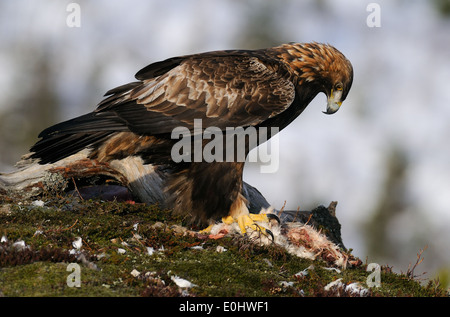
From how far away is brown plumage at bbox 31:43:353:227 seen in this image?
256 inches

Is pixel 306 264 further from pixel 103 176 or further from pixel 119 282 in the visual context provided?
pixel 103 176

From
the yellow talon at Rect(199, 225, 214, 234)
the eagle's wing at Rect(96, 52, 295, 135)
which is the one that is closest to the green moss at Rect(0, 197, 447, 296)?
the yellow talon at Rect(199, 225, 214, 234)

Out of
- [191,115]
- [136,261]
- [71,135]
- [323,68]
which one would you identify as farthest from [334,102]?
[136,261]

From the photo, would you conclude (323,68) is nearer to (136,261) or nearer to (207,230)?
(207,230)

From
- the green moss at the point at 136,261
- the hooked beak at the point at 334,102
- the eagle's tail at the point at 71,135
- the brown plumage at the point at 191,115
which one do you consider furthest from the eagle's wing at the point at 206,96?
the green moss at the point at 136,261

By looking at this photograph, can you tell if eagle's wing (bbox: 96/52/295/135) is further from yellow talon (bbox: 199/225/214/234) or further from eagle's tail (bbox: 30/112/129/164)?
yellow talon (bbox: 199/225/214/234)

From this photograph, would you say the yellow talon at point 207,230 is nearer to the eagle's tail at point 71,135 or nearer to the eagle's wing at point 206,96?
the eagle's wing at point 206,96

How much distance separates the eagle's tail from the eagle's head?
8.24 feet

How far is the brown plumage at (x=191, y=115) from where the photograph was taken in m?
6.50

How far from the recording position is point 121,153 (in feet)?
22.6

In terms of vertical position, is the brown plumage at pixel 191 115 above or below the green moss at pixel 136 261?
above

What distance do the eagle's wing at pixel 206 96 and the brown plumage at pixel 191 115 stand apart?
12mm
